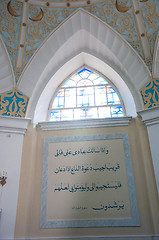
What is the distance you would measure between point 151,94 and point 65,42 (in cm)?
258

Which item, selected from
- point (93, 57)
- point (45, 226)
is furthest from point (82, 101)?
point (45, 226)

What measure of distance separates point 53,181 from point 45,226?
2.94 ft

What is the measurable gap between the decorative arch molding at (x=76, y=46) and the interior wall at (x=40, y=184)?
715mm

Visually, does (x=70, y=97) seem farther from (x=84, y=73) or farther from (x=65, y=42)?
(x=65, y=42)

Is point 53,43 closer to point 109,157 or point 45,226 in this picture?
point 109,157

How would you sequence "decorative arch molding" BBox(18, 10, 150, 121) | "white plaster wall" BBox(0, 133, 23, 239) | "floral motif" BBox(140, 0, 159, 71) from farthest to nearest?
1. "decorative arch molding" BBox(18, 10, 150, 121)
2. "floral motif" BBox(140, 0, 159, 71)
3. "white plaster wall" BBox(0, 133, 23, 239)

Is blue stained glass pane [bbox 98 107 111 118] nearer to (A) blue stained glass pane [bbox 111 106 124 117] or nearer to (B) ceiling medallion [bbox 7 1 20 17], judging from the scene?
(A) blue stained glass pane [bbox 111 106 124 117]

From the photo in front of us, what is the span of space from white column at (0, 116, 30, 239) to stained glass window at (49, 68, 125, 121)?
1.15m

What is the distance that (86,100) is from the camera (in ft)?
20.0

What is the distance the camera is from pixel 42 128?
5.41m

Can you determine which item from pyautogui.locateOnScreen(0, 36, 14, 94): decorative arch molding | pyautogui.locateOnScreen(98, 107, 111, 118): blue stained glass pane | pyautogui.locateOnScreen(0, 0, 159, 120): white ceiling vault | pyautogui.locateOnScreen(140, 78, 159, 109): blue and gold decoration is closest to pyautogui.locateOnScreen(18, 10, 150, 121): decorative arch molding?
pyautogui.locateOnScreen(0, 0, 159, 120): white ceiling vault

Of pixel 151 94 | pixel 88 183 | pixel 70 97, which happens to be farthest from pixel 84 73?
pixel 88 183

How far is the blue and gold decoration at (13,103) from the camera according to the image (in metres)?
5.27

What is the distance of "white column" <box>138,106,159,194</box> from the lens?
452cm
